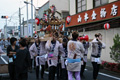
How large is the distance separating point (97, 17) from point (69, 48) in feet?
30.9

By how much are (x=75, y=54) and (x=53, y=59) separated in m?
1.34

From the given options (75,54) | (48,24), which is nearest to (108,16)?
(48,24)

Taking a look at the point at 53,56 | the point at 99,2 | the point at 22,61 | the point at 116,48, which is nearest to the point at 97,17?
the point at 99,2

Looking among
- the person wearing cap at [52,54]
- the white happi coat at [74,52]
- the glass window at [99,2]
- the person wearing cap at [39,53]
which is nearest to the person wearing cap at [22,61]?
the person wearing cap at [52,54]

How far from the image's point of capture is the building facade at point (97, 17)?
1315cm

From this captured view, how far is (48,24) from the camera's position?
955 cm

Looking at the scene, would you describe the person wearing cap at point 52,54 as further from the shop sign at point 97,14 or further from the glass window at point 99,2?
the glass window at point 99,2

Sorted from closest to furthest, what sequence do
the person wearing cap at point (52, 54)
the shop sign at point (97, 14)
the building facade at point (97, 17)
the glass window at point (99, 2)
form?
the person wearing cap at point (52, 54), the shop sign at point (97, 14), the building facade at point (97, 17), the glass window at point (99, 2)

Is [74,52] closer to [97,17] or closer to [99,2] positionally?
[97,17]

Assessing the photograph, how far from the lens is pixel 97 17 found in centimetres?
1473

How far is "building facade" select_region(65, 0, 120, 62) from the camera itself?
1315cm

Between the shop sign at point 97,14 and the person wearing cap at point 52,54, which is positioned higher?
the shop sign at point 97,14

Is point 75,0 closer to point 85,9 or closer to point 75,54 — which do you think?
point 85,9

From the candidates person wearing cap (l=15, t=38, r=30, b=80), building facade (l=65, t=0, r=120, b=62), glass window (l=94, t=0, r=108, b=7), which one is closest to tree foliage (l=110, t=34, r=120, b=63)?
building facade (l=65, t=0, r=120, b=62)
